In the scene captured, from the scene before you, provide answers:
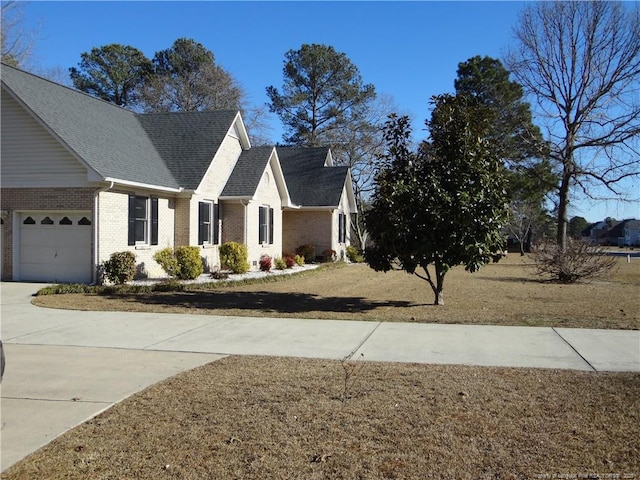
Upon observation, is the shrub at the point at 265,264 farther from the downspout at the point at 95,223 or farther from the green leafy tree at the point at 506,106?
the green leafy tree at the point at 506,106

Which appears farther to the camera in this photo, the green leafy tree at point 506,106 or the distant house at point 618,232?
the distant house at point 618,232

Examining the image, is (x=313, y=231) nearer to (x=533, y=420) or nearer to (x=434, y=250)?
(x=434, y=250)

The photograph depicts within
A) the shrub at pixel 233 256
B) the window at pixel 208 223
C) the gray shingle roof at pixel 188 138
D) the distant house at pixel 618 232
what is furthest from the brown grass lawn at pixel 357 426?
the distant house at pixel 618 232

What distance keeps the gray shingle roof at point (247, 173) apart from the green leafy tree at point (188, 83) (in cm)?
1982

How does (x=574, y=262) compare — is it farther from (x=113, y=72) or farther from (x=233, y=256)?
(x=113, y=72)

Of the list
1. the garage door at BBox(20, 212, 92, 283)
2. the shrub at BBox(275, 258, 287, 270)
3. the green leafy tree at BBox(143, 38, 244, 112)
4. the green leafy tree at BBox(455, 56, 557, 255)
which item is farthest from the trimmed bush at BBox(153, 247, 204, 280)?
the green leafy tree at BBox(143, 38, 244, 112)

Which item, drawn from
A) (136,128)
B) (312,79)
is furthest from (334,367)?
Answer: (312,79)

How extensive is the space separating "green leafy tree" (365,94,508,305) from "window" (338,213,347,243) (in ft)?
62.5

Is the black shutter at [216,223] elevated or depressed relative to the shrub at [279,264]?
elevated

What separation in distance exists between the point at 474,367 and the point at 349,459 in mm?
3399

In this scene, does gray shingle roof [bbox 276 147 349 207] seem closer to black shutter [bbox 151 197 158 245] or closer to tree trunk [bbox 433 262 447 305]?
black shutter [bbox 151 197 158 245]

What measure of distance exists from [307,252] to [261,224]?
5518 mm

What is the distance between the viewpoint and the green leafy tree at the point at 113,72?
4278cm

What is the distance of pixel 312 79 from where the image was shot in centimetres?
4566
